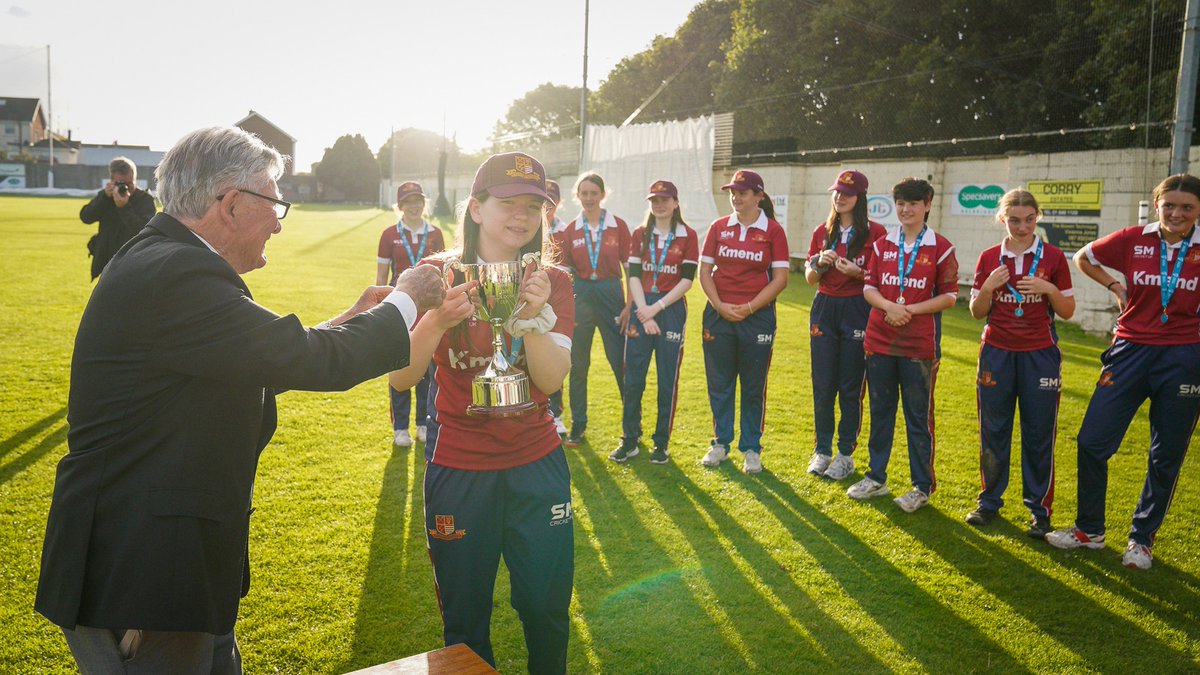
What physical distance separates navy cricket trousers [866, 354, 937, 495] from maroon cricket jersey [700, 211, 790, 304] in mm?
1076

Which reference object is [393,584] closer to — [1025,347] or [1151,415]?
[1025,347]

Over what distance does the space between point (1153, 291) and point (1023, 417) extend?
1.08 metres

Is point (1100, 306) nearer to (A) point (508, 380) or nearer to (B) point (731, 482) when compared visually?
(B) point (731, 482)

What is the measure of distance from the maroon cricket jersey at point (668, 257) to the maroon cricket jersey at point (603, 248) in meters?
0.28

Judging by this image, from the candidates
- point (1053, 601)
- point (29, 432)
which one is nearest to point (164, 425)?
→ point (1053, 601)

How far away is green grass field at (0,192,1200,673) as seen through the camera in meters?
3.66

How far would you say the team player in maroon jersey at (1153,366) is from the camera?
4469 mm

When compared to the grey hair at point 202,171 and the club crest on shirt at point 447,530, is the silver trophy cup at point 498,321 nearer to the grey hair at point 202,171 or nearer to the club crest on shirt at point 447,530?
the club crest on shirt at point 447,530

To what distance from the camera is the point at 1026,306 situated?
4910mm

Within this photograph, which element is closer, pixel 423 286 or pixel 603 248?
pixel 423 286

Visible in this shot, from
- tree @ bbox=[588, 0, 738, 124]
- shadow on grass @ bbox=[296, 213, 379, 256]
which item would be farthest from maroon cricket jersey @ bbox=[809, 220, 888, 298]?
tree @ bbox=[588, 0, 738, 124]

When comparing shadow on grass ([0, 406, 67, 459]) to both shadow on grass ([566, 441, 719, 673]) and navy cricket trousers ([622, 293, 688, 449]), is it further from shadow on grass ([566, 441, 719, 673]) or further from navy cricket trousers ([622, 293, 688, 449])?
navy cricket trousers ([622, 293, 688, 449])

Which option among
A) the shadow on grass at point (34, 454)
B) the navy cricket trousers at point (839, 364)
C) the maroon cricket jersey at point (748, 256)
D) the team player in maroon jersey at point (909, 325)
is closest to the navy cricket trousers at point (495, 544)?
the team player in maroon jersey at point (909, 325)

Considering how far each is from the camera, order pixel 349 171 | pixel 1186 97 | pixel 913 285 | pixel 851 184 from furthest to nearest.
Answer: pixel 349 171, pixel 1186 97, pixel 851 184, pixel 913 285
